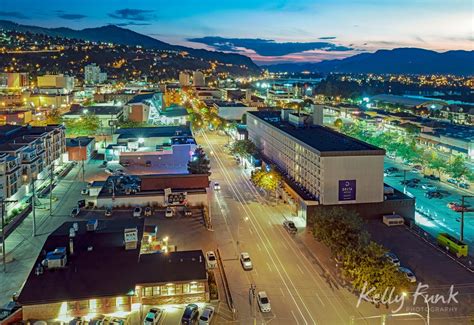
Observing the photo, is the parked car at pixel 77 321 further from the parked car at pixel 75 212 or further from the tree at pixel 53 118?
the tree at pixel 53 118

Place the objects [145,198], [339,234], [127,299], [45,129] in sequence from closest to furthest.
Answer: [127,299], [339,234], [145,198], [45,129]

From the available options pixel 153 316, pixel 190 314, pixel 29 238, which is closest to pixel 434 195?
pixel 190 314

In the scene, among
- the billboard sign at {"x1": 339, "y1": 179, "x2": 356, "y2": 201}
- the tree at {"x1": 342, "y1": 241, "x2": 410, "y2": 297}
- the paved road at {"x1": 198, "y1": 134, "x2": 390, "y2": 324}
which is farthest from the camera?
the billboard sign at {"x1": 339, "y1": 179, "x2": 356, "y2": 201}

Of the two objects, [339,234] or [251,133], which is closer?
[339,234]

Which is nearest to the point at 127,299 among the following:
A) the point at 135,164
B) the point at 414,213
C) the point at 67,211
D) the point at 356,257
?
the point at 356,257

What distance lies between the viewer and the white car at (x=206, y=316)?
977cm

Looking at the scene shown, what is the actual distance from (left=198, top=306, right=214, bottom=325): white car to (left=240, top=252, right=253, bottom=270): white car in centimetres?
266

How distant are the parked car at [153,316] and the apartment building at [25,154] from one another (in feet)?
32.9

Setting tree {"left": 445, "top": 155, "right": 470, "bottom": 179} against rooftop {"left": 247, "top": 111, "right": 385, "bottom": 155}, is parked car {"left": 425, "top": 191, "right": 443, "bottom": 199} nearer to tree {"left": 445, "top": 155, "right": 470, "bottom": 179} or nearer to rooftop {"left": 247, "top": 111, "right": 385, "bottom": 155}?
tree {"left": 445, "top": 155, "right": 470, "bottom": 179}

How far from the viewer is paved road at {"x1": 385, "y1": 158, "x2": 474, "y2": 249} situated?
17172 millimetres

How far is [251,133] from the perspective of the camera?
32.9 metres

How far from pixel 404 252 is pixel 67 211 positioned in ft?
41.2

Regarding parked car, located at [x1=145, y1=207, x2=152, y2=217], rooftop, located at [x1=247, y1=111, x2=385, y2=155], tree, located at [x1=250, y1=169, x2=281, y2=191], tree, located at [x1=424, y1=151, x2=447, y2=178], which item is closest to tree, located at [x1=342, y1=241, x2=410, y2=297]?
rooftop, located at [x1=247, y1=111, x2=385, y2=155]

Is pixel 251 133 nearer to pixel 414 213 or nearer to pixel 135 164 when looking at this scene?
pixel 135 164
